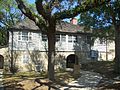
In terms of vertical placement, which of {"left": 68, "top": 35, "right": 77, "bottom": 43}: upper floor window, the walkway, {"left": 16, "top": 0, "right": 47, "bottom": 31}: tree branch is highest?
{"left": 16, "top": 0, "right": 47, "bottom": 31}: tree branch

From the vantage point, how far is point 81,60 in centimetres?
3859

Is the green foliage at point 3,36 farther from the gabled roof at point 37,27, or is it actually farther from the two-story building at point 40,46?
the two-story building at point 40,46

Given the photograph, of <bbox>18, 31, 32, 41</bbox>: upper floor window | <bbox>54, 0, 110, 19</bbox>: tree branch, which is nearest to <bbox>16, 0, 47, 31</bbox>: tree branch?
<bbox>54, 0, 110, 19</bbox>: tree branch

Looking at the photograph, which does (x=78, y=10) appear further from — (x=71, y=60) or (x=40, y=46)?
(x=71, y=60)

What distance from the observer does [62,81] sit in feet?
80.9

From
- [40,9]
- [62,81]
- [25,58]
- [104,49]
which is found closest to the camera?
[40,9]

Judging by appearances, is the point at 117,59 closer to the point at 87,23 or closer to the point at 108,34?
the point at 87,23

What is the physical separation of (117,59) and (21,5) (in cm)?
1341

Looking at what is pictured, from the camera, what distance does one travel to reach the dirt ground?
2108 cm

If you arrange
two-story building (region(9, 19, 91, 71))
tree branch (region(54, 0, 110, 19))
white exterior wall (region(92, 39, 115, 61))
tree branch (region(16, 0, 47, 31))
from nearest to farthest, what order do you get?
1. tree branch (region(54, 0, 110, 19))
2. tree branch (region(16, 0, 47, 31))
3. two-story building (region(9, 19, 91, 71))
4. white exterior wall (region(92, 39, 115, 61))

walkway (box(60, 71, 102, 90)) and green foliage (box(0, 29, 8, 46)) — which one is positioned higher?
green foliage (box(0, 29, 8, 46))

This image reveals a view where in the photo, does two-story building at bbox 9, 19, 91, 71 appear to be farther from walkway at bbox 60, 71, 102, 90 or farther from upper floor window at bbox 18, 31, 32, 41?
walkway at bbox 60, 71, 102, 90

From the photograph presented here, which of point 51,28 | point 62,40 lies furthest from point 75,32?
point 51,28

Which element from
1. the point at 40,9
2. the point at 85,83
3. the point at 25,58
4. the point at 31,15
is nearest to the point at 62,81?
the point at 85,83
